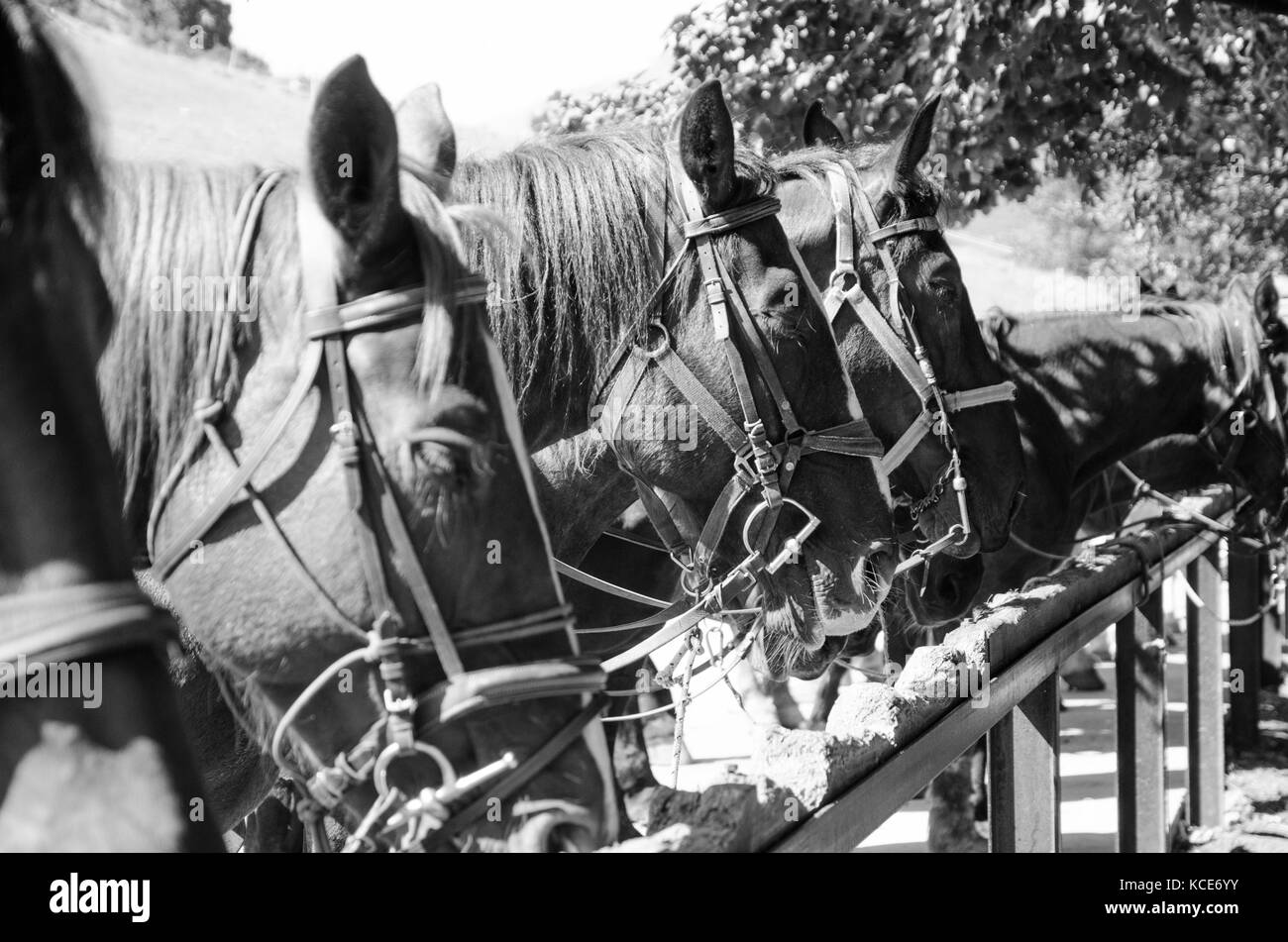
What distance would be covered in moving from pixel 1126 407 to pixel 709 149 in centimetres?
390

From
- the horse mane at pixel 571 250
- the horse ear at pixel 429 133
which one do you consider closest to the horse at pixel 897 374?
the horse mane at pixel 571 250

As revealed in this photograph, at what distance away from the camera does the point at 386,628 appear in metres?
1.59

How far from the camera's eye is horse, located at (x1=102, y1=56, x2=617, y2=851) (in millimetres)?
1585

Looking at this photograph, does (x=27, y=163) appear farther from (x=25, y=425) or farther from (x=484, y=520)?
(x=484, y=520)

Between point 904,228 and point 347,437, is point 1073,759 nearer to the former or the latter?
point 904,228

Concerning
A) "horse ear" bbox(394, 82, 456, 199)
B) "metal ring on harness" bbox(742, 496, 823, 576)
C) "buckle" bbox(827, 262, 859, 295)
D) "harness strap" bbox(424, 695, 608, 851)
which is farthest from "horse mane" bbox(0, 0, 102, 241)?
"buckle" bbox(827, 262, 859, 295)

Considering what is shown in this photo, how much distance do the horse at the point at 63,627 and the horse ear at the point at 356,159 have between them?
1.24 ft

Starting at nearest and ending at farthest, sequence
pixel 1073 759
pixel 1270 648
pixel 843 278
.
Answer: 1. pixel 843 278
2. pixel 1073 759
3. pixel 1270 648

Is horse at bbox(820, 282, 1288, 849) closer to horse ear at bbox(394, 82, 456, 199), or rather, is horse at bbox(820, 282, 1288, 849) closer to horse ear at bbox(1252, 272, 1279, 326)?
horse ear at bbox(1252, 272, 1279, 326)

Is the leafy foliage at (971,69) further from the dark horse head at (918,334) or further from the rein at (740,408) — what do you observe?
the rein at (740,408)

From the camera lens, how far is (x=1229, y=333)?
6516 mm

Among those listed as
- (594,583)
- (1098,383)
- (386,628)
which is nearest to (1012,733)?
(594,583)
